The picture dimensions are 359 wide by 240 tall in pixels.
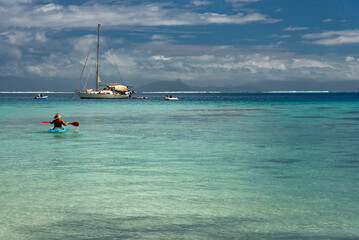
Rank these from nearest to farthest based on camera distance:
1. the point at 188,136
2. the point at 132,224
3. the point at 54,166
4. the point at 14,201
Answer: the point at 132,224 < the point at 14,201 < the point at 54,166 < the point at 188,136

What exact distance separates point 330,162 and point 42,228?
1303 cm

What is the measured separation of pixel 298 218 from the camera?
9.95 m

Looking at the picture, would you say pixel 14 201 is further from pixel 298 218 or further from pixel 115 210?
pixel 298 218

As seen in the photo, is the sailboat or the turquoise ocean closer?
the turquoise ocean

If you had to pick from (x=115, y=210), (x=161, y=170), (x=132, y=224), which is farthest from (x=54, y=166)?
(x=132, y=224)

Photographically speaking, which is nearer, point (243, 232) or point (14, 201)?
point (243, 232)

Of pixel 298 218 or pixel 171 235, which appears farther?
pixel 298 218

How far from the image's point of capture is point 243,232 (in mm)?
8891

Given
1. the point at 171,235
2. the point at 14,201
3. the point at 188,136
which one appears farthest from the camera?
the point at 188,136

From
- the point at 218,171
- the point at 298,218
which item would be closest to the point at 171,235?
the point at 298,218

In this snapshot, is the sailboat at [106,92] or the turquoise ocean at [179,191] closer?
the turquoise ocean at [179,191]

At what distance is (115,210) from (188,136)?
19.4 metres

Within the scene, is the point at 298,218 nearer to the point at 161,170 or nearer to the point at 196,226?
the point at 196,226

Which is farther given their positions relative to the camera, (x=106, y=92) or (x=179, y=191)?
(x=106, y=92)
